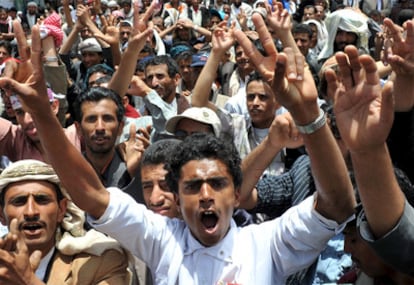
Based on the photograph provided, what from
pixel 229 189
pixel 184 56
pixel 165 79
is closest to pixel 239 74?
pixel 184 56

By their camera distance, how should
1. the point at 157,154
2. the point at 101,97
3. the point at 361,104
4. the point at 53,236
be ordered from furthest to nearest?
the point at 101,97, the point at 157,154, the point at 53,236, the point at 361,104

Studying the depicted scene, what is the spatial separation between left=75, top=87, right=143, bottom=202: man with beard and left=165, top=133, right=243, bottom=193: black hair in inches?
46.5

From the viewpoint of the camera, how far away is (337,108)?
2150mm

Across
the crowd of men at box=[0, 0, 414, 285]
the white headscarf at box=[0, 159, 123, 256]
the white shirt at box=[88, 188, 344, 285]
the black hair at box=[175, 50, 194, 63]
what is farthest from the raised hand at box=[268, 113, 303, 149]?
the black hair at box=[175, 50, 194, 63]

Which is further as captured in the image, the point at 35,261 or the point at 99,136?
the point at 99,136

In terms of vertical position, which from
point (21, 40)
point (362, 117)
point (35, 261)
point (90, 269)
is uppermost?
point (21, 40)

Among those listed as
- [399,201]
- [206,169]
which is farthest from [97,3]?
[399,201]

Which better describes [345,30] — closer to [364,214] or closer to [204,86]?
[204,86]

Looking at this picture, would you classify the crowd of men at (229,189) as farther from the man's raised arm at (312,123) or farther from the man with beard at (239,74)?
the man with beard at (239,74)

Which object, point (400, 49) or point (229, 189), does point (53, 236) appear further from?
point (400, 49)

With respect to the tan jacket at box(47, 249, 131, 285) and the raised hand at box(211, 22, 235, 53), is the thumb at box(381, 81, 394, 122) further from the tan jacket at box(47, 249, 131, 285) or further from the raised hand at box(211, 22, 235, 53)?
the raised hand at box(211, 22, 235, 53)

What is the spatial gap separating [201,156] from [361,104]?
2.54ft

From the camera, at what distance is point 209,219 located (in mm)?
2555

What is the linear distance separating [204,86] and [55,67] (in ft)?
3.96
